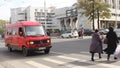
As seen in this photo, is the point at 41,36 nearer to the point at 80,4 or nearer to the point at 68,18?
the point at 80,4

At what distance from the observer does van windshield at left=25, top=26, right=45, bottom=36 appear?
70.8 ft

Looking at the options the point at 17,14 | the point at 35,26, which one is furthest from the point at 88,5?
the point at 17,14

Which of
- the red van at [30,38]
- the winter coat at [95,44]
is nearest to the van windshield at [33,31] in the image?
the red van at [30,38]

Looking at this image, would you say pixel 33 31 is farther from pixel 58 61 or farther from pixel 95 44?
pixel 95 44

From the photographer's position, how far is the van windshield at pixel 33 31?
21594mm

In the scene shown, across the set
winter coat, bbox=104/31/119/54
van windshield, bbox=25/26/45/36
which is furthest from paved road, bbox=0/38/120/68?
van windshield, bbox=25/26/45/36

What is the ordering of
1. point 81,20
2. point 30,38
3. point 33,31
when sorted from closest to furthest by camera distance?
point 30,38 < point 33,31 < point 81,20

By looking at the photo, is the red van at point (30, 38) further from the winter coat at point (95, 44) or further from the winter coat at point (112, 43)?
the winter coat at point (112, 43)

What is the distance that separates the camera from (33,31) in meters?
21.8

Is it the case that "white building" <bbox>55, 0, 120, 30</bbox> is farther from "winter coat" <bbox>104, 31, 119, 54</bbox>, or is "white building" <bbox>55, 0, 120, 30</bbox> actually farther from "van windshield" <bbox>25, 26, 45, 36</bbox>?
"winter coat" <bbox>104, 31, 119, 54</bbox>

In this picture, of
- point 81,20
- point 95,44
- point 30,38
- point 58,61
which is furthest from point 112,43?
point 81,20

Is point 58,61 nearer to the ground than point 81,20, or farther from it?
nearer to the ground

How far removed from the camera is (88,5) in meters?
72.6

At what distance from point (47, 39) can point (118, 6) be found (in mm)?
112061
